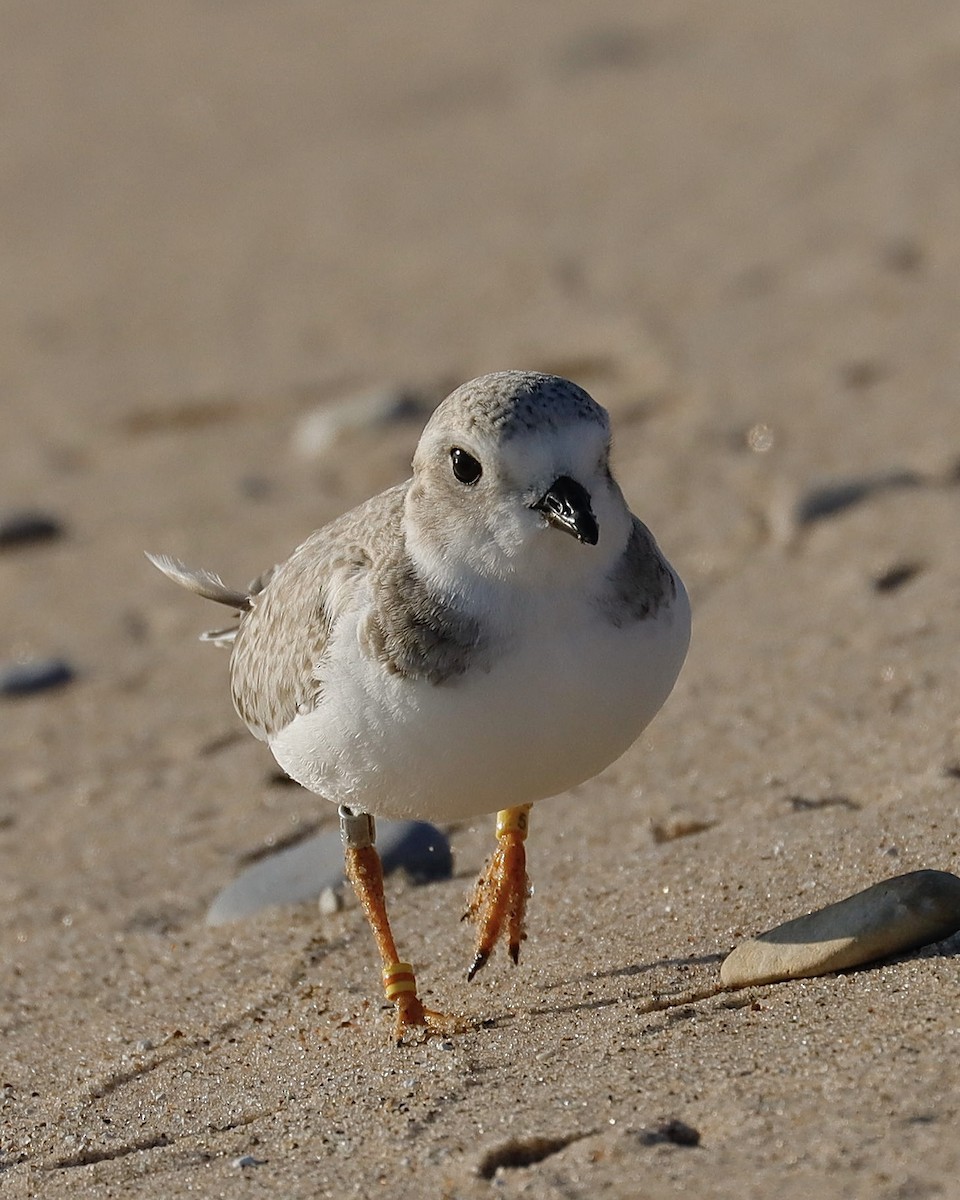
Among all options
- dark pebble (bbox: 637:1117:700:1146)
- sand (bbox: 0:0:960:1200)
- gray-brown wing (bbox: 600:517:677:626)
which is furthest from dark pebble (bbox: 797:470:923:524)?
dark pebble (bbox: 637:1117:700:1146)

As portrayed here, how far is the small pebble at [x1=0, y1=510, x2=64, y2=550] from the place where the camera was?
30.1 feet

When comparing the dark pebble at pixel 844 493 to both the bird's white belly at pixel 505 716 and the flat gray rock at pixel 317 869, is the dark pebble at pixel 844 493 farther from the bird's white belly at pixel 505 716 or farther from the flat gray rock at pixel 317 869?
the bird's white belly at pixel 505 716

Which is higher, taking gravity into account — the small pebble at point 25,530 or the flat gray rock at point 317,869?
the small pebble at point 25,530

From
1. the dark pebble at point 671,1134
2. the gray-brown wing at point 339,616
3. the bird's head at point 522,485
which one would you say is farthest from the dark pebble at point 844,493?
the dark pebble at point 671,1134

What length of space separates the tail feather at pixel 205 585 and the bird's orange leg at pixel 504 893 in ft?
3.82

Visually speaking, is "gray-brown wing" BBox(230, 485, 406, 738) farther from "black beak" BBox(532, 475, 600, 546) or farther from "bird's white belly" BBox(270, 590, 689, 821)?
"black beak" BBox(532, 475, 600, 546)

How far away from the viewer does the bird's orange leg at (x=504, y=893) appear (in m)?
4.88

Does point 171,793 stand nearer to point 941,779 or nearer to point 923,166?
point 941,779

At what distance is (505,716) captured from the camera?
4.11m

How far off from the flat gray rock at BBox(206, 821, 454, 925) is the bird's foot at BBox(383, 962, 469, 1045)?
3.08ft

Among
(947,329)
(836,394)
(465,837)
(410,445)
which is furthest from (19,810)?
(947,329)

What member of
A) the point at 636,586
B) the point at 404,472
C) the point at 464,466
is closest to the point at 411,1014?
the point at 636,586

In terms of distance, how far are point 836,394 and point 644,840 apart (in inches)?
159

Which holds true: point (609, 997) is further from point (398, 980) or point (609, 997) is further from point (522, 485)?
point (522, 485)
